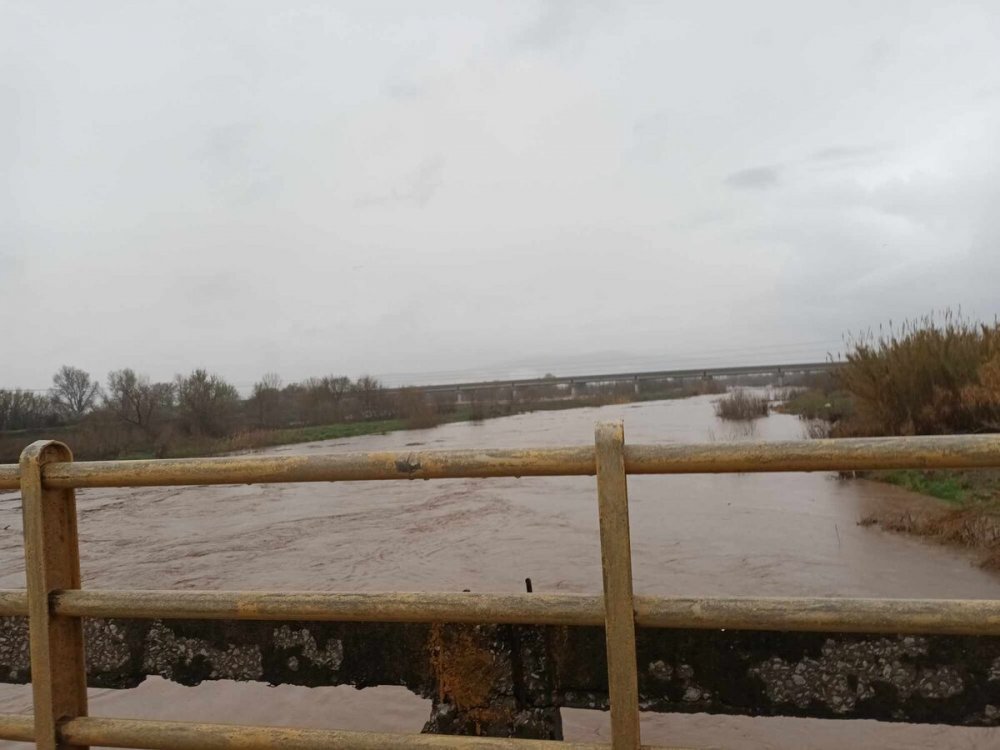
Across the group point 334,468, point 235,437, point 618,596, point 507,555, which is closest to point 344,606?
point 334,468

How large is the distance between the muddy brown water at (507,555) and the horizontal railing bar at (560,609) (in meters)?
2.82

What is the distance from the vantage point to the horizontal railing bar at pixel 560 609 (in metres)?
1.65

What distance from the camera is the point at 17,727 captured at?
2.12m

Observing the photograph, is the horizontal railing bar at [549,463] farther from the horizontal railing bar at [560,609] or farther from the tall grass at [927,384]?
the tall grass at [927,384]

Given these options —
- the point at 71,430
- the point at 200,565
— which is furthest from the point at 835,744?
the point at 71,430

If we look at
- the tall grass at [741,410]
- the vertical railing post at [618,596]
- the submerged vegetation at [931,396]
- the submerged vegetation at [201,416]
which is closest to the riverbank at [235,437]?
the submerged vegetation at [201,416]

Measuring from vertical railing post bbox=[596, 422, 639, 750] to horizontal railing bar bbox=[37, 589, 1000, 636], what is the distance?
0.05m

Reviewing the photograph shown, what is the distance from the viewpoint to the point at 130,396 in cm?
3966

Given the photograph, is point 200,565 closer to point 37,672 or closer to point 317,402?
point 37,672

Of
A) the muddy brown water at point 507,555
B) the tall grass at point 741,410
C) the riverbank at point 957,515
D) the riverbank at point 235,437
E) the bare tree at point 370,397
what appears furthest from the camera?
the bare tree at point 370,397

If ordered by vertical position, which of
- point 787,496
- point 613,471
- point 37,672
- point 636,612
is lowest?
point 787,496

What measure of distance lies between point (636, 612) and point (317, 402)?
49.8 metres

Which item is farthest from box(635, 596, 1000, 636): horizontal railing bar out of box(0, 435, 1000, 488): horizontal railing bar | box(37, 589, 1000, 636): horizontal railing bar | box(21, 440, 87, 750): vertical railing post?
box(21, 440, 87, 750): vertical railing post

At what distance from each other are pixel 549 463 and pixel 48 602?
1.41 metres
